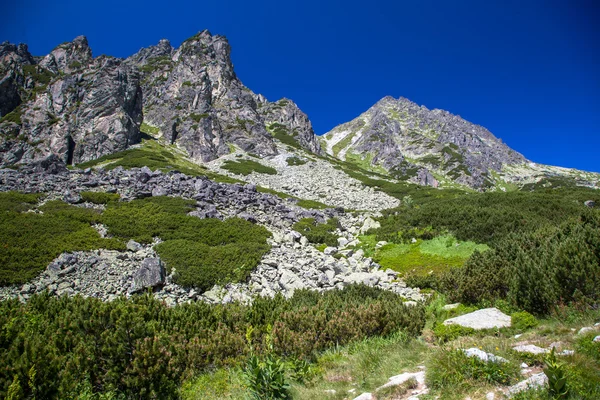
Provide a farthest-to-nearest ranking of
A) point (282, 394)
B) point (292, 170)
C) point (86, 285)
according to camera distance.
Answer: point (292, 170)
point (86, 285)
point (282, 394)

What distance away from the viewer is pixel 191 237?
17.5m

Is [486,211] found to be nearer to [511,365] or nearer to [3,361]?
[511,365]

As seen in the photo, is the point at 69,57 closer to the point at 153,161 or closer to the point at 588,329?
the point at 153,161

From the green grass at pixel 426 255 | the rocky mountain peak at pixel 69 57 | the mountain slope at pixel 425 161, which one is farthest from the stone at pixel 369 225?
the rocky mountain peak at pixel 69 57

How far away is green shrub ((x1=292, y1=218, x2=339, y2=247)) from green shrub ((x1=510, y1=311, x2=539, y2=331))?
13.5 metres

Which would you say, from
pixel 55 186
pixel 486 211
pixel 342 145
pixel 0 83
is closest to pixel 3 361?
pixel 486 211

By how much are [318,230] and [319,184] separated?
32286 millimetres

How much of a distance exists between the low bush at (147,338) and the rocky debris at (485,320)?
927mm

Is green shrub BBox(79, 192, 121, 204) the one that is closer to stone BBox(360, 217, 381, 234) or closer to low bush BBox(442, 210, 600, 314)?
stone BBox(360, 217, 381, 234)

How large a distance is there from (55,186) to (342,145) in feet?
585

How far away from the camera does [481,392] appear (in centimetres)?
399

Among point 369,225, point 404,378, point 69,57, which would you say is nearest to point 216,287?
point 404,378

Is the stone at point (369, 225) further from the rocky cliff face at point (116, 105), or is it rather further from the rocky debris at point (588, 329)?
the rocky cliff face at point (116, 105)

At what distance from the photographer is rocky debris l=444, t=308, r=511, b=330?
6688mm
